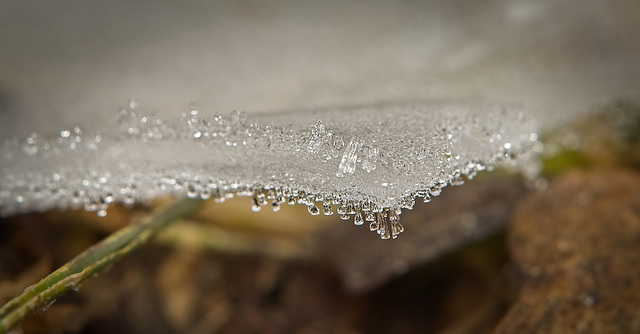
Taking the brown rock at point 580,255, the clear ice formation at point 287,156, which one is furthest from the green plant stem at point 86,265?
the brown rock at point 580,255

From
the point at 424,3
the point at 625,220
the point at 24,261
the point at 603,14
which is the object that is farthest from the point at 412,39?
the point at 24,261

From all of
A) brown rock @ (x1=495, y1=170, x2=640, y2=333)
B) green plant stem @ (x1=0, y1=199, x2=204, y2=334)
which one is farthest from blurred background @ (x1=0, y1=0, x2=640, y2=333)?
green plant stem @ (x1=0, y1=199, x2=204, y2=334)

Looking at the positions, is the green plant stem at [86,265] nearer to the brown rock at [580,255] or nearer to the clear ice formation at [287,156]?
the clear ice formation at [287,156]

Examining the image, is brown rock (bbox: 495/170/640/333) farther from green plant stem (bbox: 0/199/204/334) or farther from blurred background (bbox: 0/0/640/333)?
green plant stem (bbox: 0/199/204/334)

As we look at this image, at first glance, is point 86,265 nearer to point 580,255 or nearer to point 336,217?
point 336,217

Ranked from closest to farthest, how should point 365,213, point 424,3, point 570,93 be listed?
1. point 365,213
2. point 424,3
3. point 570,93

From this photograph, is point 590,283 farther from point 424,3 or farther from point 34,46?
point 34,46

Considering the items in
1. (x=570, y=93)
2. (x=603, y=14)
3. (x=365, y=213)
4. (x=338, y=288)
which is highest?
(x=603, y=14)
